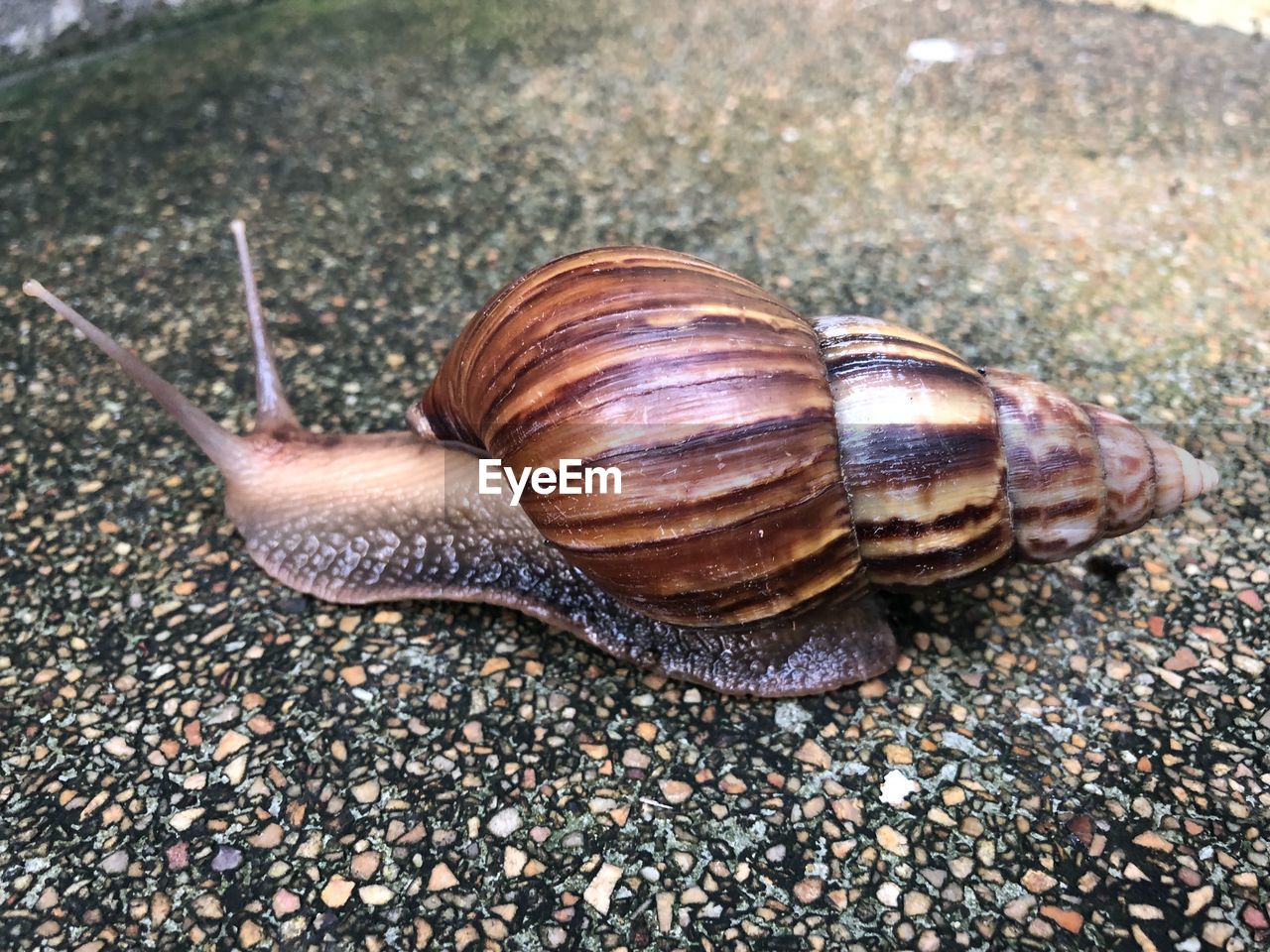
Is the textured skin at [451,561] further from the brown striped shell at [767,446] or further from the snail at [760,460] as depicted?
the brown striped shell at [767,446]

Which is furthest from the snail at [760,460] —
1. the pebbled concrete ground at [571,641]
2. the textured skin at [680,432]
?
the pebbled concrete ground at [571,641]

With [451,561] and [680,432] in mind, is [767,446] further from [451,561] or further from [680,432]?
[451,561]

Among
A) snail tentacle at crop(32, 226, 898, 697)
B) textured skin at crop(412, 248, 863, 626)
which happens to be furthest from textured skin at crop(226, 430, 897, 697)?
textured skin at crop(412, 248, 863, 626)

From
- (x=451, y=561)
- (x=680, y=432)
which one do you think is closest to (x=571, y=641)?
(x=451, y=561)

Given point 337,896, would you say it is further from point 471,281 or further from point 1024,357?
point 1024,357

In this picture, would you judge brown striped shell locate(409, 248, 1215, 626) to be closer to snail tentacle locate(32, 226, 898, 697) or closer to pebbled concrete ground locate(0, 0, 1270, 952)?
snail tentacle locate(32, 226, 898, 697)

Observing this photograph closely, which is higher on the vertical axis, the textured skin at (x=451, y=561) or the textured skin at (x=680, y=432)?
the textured skin at (x=680, y=432)
